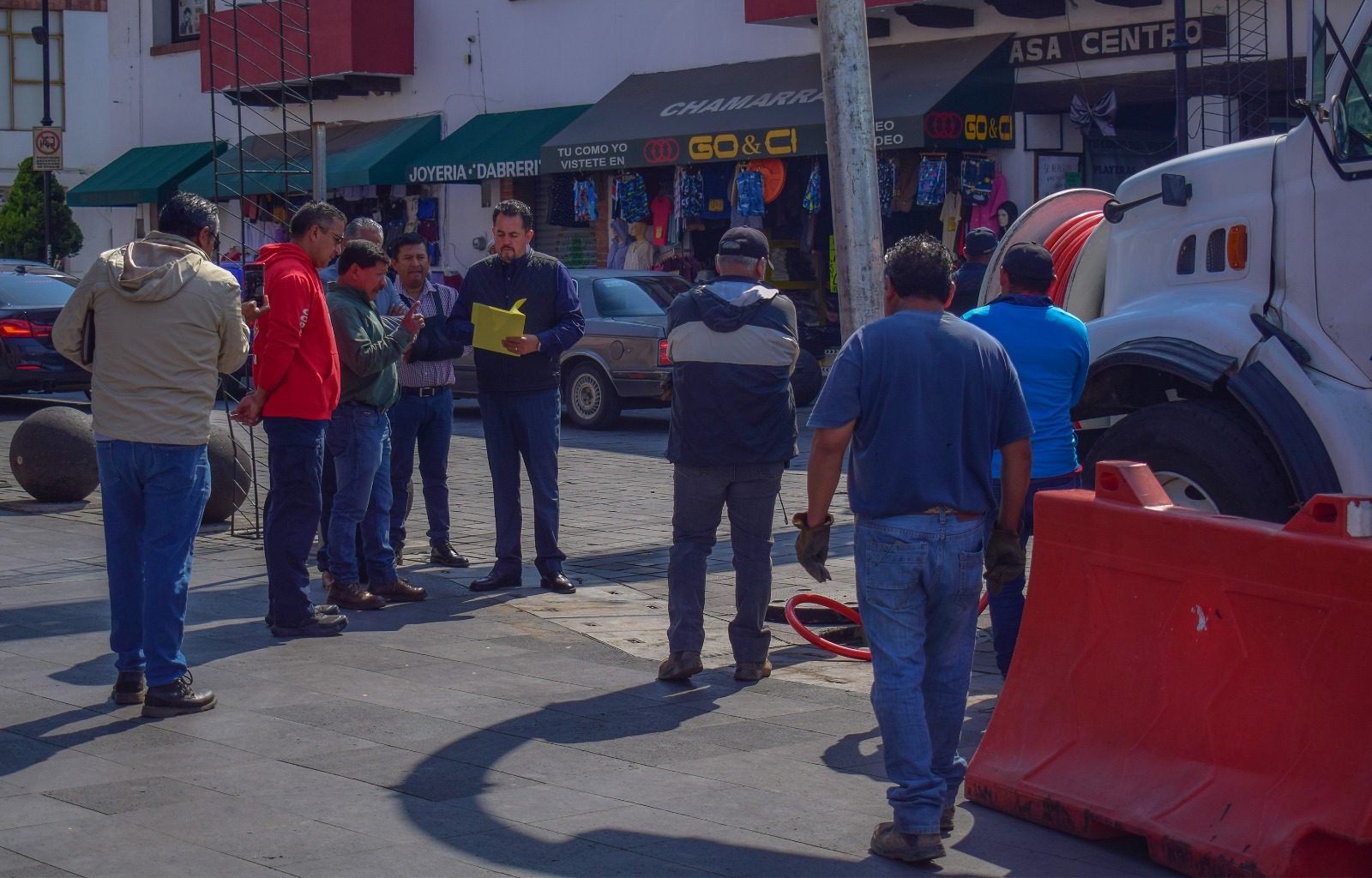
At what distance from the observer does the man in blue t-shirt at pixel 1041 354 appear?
6527 millimetres

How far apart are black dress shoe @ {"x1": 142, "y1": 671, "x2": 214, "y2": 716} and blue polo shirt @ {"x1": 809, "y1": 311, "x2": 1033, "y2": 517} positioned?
290 cm

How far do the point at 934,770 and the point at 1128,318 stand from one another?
111 inches

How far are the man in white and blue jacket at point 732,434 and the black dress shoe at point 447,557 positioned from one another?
3.10m

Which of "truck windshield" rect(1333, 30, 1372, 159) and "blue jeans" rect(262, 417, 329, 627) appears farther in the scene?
"blue jeans" rect(262, 417, 329, 627)

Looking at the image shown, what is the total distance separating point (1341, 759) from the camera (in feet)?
14.6

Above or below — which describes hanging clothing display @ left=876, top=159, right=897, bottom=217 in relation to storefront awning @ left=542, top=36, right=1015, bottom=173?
below

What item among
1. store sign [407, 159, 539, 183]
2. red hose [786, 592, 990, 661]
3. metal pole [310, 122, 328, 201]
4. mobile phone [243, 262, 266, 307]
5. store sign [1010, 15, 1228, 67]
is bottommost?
red hose [786, 592, 990, 661]

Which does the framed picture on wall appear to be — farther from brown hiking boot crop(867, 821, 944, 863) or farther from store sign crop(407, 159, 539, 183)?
brown hiking boot crop(867, 821, 944, 863)

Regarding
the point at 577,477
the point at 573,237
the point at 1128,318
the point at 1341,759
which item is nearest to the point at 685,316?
the point at 1128,318

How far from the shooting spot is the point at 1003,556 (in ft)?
17.7

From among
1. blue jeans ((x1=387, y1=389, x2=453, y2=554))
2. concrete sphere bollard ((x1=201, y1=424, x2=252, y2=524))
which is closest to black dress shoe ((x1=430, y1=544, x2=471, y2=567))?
blue jeans ((x1=387, y1=389, x2=453, y2=554))

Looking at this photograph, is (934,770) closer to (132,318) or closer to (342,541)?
(132,318)

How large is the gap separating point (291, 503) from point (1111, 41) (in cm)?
1399

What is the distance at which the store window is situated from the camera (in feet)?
164
